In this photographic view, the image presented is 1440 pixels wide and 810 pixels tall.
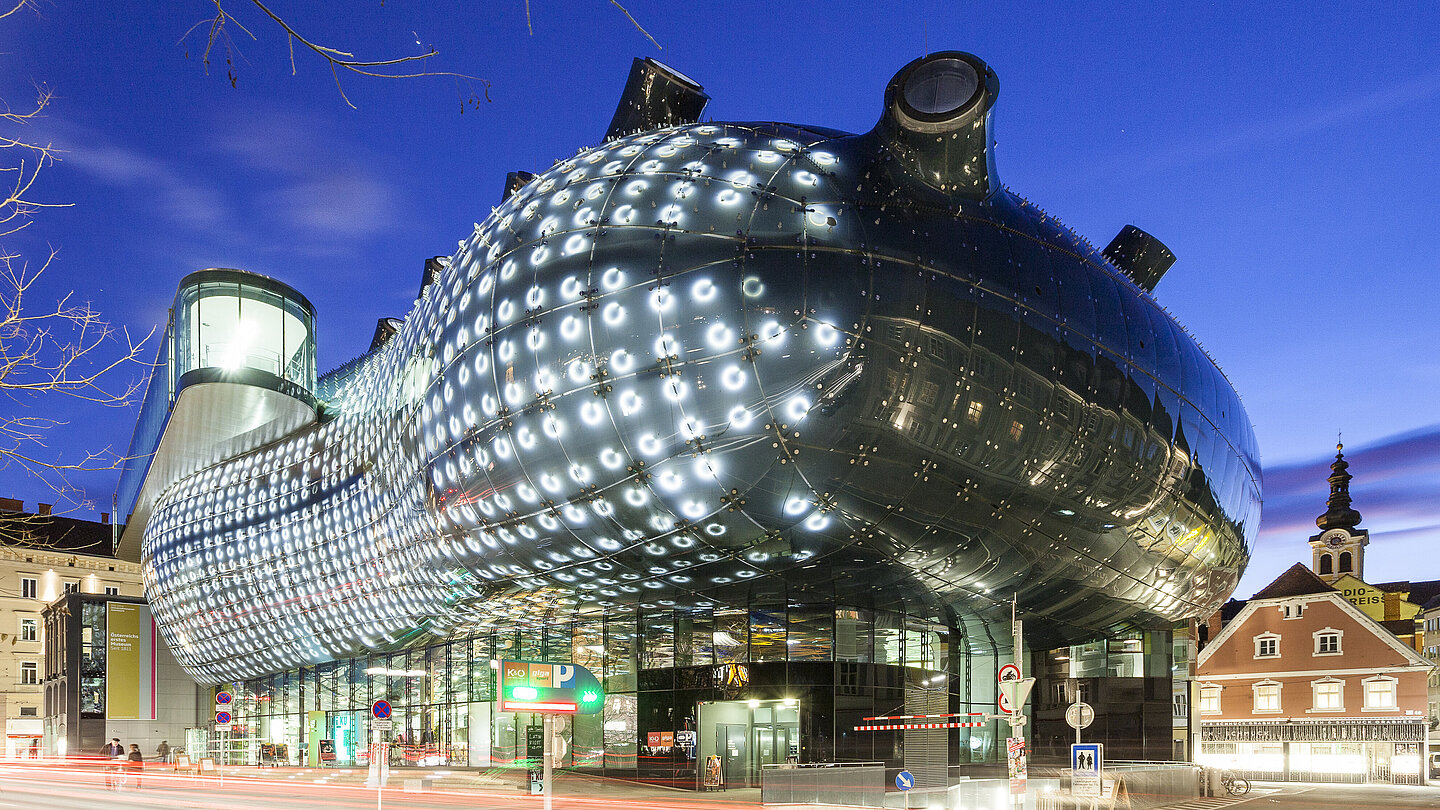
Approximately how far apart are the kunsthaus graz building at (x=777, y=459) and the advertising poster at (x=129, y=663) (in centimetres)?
2233

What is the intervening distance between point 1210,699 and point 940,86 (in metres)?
46.5

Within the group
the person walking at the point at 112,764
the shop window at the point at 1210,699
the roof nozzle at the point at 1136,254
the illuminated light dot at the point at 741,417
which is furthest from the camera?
the shop window at the point at 1210,699

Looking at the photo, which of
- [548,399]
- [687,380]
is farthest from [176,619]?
[687,380]

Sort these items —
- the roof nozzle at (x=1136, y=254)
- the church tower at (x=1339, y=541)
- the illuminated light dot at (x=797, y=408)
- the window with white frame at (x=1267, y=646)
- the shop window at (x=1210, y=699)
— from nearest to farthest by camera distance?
the illuminated light dot at (x=797, y=408), the roof nozzle at (x=1136, y=254), the window with white frame at (x=1267, y=646), the shop window at (x=1210, y=699), the church tower at (x=1339, y=541)

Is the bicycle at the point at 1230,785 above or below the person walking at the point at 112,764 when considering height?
below

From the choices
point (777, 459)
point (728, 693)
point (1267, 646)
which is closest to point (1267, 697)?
point (1267, 646)

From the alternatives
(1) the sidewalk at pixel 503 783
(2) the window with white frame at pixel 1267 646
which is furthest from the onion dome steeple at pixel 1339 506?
(1) the sidewalk at pixel 503 783

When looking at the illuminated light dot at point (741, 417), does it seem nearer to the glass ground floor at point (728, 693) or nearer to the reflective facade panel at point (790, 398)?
the reflective facade panel at point (790, 398)

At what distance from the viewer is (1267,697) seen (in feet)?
176

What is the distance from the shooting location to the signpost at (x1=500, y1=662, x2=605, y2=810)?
1204 cm

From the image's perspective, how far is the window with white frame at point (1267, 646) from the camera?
54000 millimetres

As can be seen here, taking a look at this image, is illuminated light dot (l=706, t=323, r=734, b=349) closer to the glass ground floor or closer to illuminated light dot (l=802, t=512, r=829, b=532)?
illuminated light dot (l=802, t=512, r=829, b=532)

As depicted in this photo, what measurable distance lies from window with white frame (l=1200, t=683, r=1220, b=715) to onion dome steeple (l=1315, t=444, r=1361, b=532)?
5262 centimetres

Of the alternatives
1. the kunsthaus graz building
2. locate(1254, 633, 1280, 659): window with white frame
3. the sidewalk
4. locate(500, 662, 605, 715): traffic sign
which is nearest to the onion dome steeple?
locate(1254, 633, 1280, 659): window with white frame
